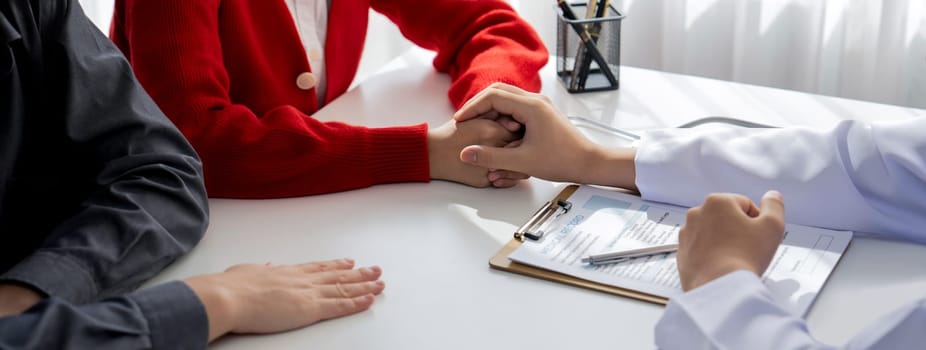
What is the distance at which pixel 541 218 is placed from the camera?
3.31ft

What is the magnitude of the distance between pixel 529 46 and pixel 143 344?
0.83 meters

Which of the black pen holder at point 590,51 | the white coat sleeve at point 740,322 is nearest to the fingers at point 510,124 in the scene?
the black pen holder at point 590,51

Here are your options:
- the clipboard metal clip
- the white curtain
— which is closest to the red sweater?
the clipboard metal clip

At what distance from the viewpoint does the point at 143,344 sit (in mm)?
753

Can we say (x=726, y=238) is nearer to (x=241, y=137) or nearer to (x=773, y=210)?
(x=773, y=210)

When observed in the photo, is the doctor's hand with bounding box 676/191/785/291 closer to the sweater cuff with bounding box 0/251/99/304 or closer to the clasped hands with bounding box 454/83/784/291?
the clasped hands with bounding box 454/83/784/291

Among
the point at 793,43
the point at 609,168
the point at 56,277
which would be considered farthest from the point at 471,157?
the point at 793,43

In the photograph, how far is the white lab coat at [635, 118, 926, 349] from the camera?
95cm

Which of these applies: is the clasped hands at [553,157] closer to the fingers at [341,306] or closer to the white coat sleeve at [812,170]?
the white coat sleeve at [812,170]

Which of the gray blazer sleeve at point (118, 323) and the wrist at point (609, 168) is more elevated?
the gray blazer sleeve at point (118, 323)

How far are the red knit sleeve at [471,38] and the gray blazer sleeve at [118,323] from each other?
1.97ft

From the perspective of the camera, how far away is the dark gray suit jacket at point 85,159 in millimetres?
888

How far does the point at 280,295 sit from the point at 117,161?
245mm

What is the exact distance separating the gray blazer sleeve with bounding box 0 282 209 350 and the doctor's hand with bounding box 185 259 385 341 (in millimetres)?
17
